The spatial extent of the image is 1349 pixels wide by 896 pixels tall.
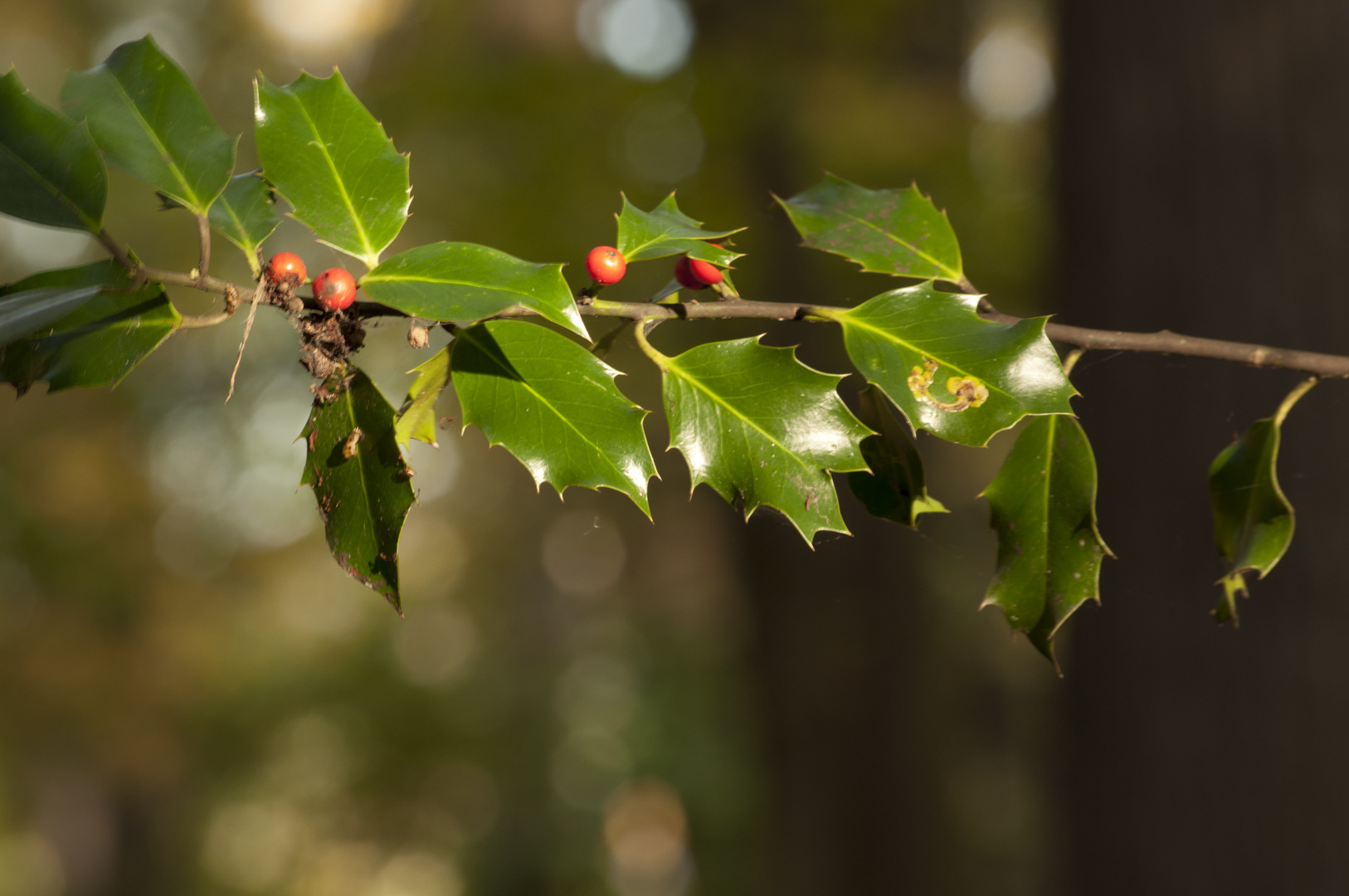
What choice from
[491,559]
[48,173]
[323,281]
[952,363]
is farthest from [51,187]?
[491,559]

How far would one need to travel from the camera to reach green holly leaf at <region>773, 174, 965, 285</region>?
62 cm

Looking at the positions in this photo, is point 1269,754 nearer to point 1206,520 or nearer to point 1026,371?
point 1206,520

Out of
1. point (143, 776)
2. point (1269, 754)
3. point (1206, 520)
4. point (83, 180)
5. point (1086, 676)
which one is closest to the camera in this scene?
point (83, 180)

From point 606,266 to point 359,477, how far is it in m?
0.18

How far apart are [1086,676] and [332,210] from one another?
2040 mm

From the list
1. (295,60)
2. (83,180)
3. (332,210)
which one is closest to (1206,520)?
(332,210)

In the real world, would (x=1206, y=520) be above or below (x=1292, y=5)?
below

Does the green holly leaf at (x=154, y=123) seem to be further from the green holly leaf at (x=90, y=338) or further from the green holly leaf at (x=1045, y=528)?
the green holly leaf at (x=1045, y=528)

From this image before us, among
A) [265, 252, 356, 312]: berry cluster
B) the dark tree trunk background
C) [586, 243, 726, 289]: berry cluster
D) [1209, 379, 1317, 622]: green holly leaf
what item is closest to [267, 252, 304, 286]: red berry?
[265, 252, 356, 312]: berry cluster

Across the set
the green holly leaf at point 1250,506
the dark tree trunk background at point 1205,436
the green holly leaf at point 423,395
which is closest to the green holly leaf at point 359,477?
the green holly leaf at point 423,395

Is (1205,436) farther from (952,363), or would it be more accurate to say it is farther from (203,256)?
(203,256)

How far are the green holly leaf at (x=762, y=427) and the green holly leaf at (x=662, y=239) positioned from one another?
0.17 ft

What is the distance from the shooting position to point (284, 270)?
0.42 m

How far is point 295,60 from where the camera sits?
5.02 meters
